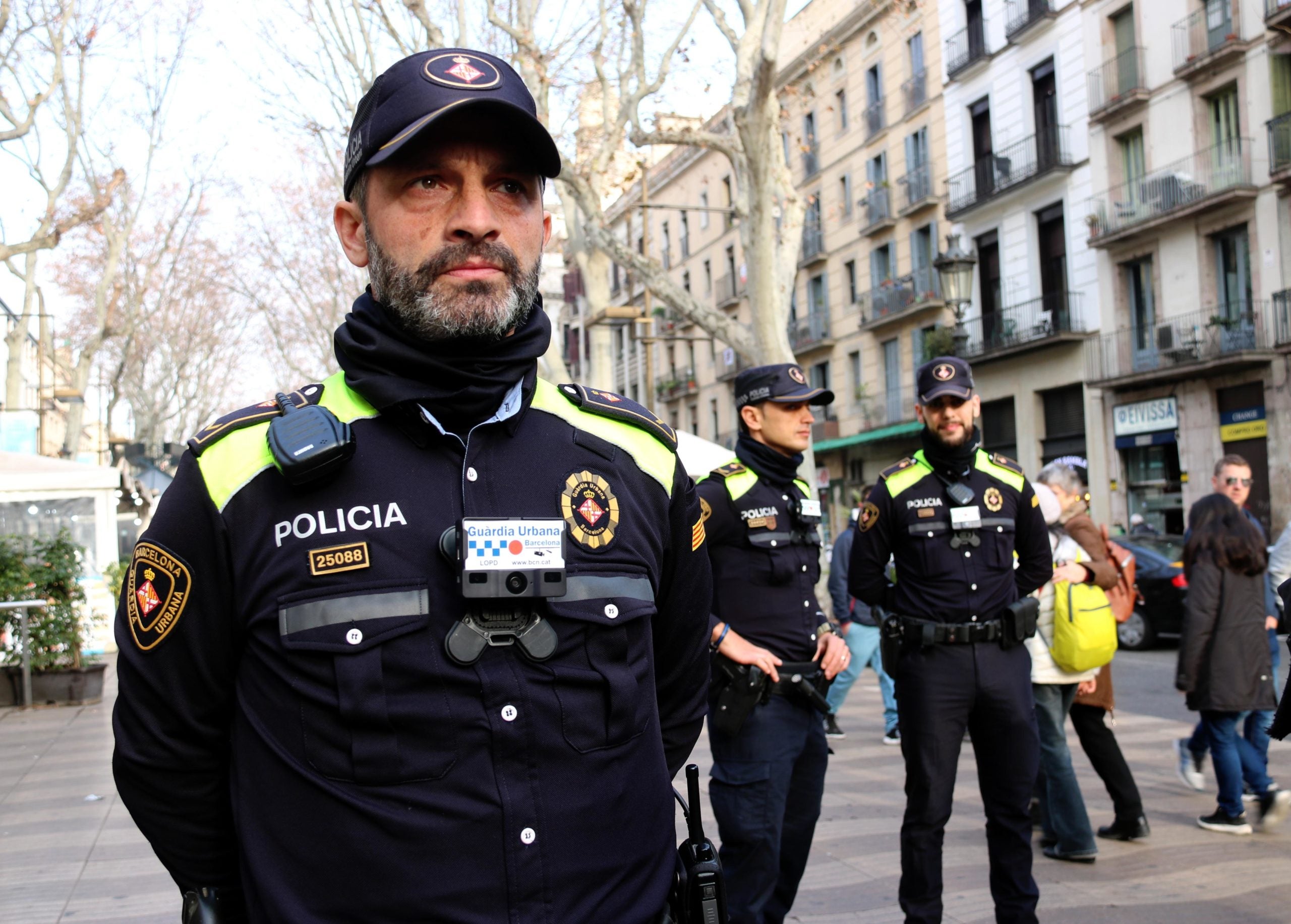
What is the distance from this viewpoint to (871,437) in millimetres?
35188

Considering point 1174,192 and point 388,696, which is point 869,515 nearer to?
point 388,696

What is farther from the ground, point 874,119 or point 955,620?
point 874,119

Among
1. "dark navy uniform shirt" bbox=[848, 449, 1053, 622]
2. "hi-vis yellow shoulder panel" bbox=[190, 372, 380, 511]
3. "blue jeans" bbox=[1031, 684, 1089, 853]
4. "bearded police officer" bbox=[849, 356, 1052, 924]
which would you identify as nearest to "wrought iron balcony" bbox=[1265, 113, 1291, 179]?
"blue jeans" bbox=[1031, 684, 1089, 853]

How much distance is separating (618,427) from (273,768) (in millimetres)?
746

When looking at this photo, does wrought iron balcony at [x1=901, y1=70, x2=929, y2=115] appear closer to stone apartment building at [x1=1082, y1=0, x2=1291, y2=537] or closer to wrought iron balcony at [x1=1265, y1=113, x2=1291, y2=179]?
stone apartment building at [x1=1082, y1=0, x2=1291, y2=537]

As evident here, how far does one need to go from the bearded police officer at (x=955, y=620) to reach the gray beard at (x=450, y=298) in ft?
10.1

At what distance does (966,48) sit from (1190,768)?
2743 centimetres

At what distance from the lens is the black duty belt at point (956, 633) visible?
460 centimetres

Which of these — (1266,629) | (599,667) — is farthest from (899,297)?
(599,667)

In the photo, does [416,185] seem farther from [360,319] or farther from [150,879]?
[150,879]

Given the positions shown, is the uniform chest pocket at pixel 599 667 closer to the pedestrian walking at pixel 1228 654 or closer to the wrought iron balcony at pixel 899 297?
the pedestrian walking at pixel 1228 654

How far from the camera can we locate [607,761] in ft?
5.88

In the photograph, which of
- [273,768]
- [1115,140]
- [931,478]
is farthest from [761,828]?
[1115,140]

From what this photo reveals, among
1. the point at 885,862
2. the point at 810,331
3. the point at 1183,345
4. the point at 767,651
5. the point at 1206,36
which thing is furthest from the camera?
the point at 810,331
